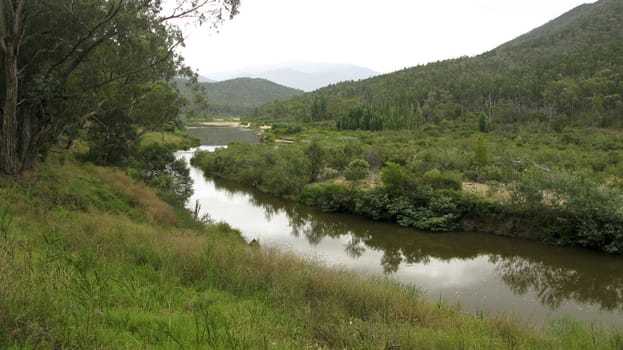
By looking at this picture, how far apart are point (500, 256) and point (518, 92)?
80.4 meters

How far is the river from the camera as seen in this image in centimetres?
1609

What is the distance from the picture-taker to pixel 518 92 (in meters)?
90.3

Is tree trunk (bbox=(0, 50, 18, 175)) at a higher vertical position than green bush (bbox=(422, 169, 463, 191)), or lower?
higher

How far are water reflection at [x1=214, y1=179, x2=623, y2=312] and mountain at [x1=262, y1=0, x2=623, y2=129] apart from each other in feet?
190

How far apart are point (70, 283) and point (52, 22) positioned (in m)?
10.9

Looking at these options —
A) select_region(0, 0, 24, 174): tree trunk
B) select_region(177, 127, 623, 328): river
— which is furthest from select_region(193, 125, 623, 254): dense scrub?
select_region(0, 0, 24, 174): tree trunk

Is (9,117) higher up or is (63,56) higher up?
(63,56)

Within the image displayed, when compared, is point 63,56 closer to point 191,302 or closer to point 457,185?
point 191,302

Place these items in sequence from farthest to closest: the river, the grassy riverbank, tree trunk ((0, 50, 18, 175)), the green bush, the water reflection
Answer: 1. the green bush
2. the water reflection
3. the river
4. tree trunk ((0, 50, 18, 175))
5. the grassy riverbank

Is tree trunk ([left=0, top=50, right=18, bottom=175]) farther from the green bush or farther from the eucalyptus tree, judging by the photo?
the green bush

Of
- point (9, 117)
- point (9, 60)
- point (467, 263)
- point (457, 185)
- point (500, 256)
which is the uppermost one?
point (9, 60)

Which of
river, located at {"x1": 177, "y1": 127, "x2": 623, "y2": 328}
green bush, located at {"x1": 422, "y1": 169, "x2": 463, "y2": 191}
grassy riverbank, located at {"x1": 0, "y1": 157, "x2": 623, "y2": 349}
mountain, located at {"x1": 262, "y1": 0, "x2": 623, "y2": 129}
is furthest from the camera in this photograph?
mountain, located at {"x1": 262, "y1": 0, "x2": 623, "y2": 129}

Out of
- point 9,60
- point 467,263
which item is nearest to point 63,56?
point 9,60

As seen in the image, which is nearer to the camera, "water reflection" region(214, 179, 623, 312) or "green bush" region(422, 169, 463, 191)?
"water reflection" region(214, 179, 623, 312)
